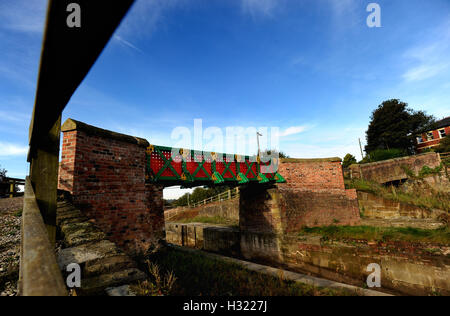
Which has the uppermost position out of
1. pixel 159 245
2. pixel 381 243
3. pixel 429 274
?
pixel 159 245

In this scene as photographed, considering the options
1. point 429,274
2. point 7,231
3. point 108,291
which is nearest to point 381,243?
point 429,274

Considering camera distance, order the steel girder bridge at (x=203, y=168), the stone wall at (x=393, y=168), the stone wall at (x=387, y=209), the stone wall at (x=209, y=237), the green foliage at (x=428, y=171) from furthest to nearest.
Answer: the stone wall at (x=393, y=168), the green foliage at (x=428, y=171), the stone wall at (x=209, y=237), the stone wall at (x=387, y=209), the steel girder bridge at (x=203, y=168)

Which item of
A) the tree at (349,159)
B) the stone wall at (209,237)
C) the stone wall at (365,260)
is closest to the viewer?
the stone wall at (365,260)

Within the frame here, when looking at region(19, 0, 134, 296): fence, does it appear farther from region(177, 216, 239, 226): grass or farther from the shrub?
the shrub

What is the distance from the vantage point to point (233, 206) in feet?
67.5

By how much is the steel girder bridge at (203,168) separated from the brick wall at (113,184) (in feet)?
2.15

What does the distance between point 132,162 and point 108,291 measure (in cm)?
480

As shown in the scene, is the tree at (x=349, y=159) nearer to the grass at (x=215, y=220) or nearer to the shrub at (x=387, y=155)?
the shrub at (x=387, y=155)

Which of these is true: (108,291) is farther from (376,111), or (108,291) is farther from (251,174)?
(376,111)

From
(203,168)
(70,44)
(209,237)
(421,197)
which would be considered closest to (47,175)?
(70,44)

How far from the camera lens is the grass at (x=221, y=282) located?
3.74 meters

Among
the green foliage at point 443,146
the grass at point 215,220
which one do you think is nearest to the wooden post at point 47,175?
the grass at point 215,220

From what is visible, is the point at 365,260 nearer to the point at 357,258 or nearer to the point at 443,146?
the point at 357,258
